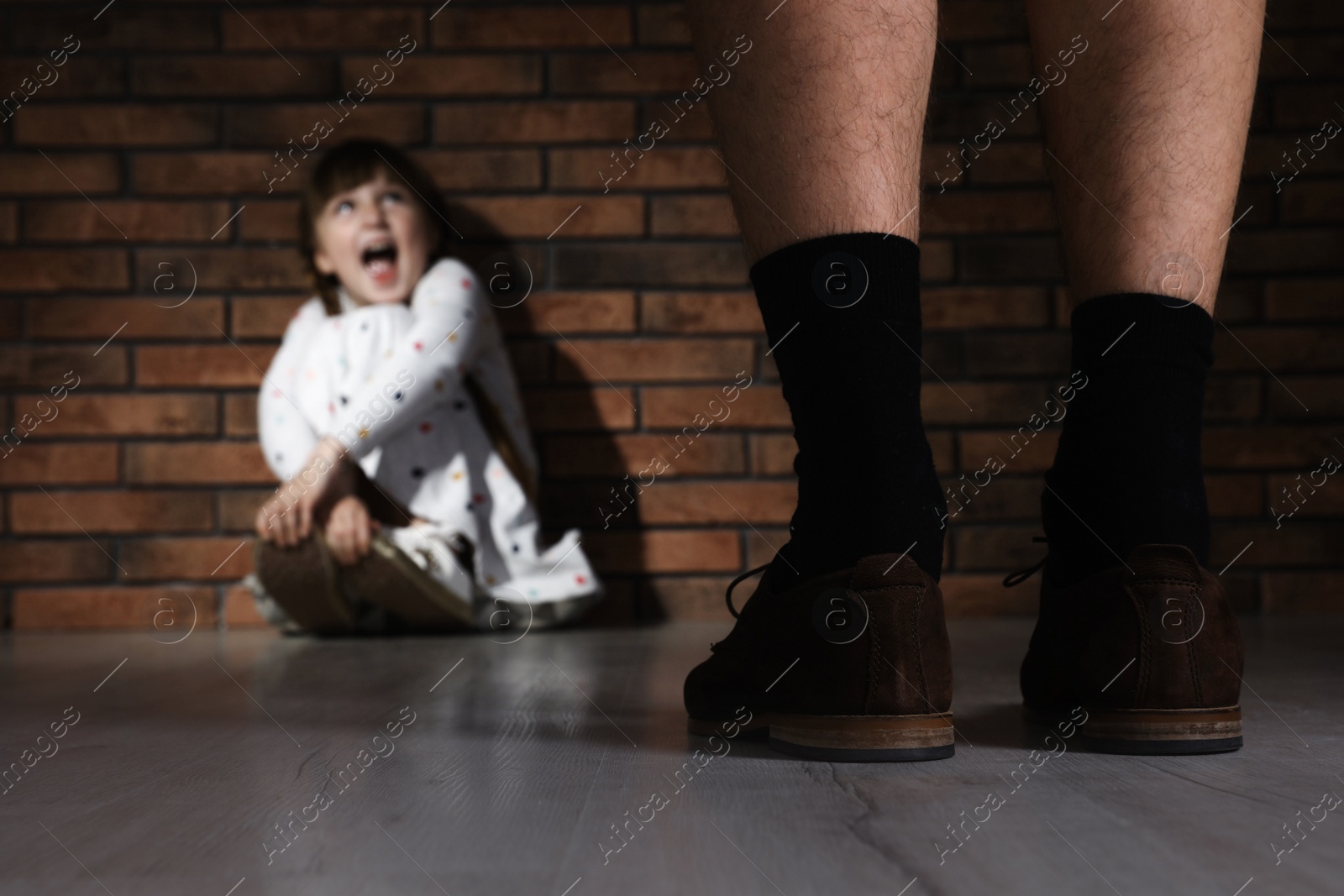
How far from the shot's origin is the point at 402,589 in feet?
5.60

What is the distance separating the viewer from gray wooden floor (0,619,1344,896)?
0.47 metres

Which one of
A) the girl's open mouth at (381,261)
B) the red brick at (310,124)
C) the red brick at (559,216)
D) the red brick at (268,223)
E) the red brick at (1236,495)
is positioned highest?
the red brick at (310,124)

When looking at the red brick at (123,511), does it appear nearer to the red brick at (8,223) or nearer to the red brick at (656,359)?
the red brick at (8,223)

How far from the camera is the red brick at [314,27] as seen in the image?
82.0 inches

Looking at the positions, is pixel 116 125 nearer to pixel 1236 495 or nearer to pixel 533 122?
pixel 533 122

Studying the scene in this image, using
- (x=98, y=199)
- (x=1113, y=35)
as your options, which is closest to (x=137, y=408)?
(x=98, y=199)

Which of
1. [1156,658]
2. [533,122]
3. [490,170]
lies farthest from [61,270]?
[1156,658]

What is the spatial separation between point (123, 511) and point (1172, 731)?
200 centimetres

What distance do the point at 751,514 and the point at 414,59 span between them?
1.18 meters

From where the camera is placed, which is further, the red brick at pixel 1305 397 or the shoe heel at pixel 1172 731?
the red brick at pixel 1305 397

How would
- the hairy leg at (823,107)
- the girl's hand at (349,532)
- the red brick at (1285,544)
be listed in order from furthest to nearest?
the red brick at (1285,544) → the girl's hand at (349,532) → the hairy leg at (823,107)

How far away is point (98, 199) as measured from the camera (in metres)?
2.09

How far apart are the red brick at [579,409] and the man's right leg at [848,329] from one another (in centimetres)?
134

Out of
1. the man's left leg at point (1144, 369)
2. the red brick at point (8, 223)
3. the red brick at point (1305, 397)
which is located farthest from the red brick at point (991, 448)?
the red brick at point (8, 223)
